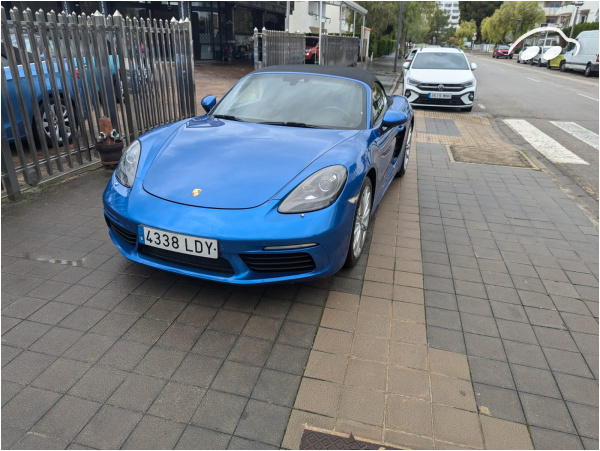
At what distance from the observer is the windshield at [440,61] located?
12.2 m

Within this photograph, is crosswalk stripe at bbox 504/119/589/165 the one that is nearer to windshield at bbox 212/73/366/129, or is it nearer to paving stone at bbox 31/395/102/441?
windshield at bbox 212/73/366/129

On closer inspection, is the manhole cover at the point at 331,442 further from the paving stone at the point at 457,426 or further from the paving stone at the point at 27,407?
the paving stone at the point at 27,407

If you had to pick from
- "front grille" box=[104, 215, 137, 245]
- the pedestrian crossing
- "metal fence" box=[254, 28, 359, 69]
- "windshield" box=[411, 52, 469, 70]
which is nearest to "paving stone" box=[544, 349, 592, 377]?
"front grille" box=[104, 215, 137, 245]

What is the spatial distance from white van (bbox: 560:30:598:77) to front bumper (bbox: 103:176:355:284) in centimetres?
2880

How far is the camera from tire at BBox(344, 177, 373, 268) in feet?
10.2

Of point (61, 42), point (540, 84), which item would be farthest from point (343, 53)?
point (61, 42)

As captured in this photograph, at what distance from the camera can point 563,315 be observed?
2.98 meters

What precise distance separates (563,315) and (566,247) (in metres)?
1.34

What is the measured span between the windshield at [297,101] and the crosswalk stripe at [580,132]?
22.8 feet

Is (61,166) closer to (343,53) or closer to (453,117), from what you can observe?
(453,117)

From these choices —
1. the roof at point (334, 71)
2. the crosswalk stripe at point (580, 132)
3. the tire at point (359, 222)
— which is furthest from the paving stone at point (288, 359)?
the crosswalk stripe at point (580, 132)

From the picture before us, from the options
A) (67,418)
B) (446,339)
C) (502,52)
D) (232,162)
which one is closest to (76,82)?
(232,162)

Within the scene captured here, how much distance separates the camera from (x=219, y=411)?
6.72ft

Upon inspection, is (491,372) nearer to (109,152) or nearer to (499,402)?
(499,402)
